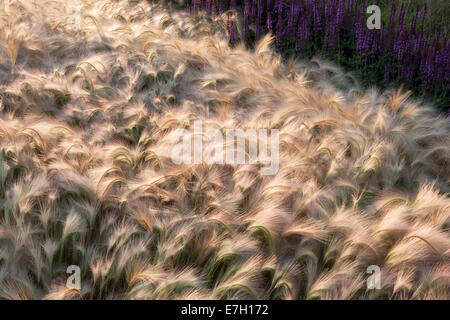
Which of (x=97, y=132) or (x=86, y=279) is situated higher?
(x=97, y=132)

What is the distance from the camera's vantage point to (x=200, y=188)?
205 cm

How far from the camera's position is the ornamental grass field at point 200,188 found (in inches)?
67.2

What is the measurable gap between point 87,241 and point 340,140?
144 cm

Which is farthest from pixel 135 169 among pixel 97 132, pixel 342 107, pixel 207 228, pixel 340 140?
pixel 342 107

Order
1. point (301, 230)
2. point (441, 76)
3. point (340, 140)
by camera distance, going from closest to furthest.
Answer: point (301, 230) → point (340, 140) → point (441, 76)

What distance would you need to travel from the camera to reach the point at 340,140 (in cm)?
252

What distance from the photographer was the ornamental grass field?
1.71 metres

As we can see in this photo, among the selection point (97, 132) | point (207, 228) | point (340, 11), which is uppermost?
point (340, 11)

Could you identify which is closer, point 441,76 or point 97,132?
point 97,132
